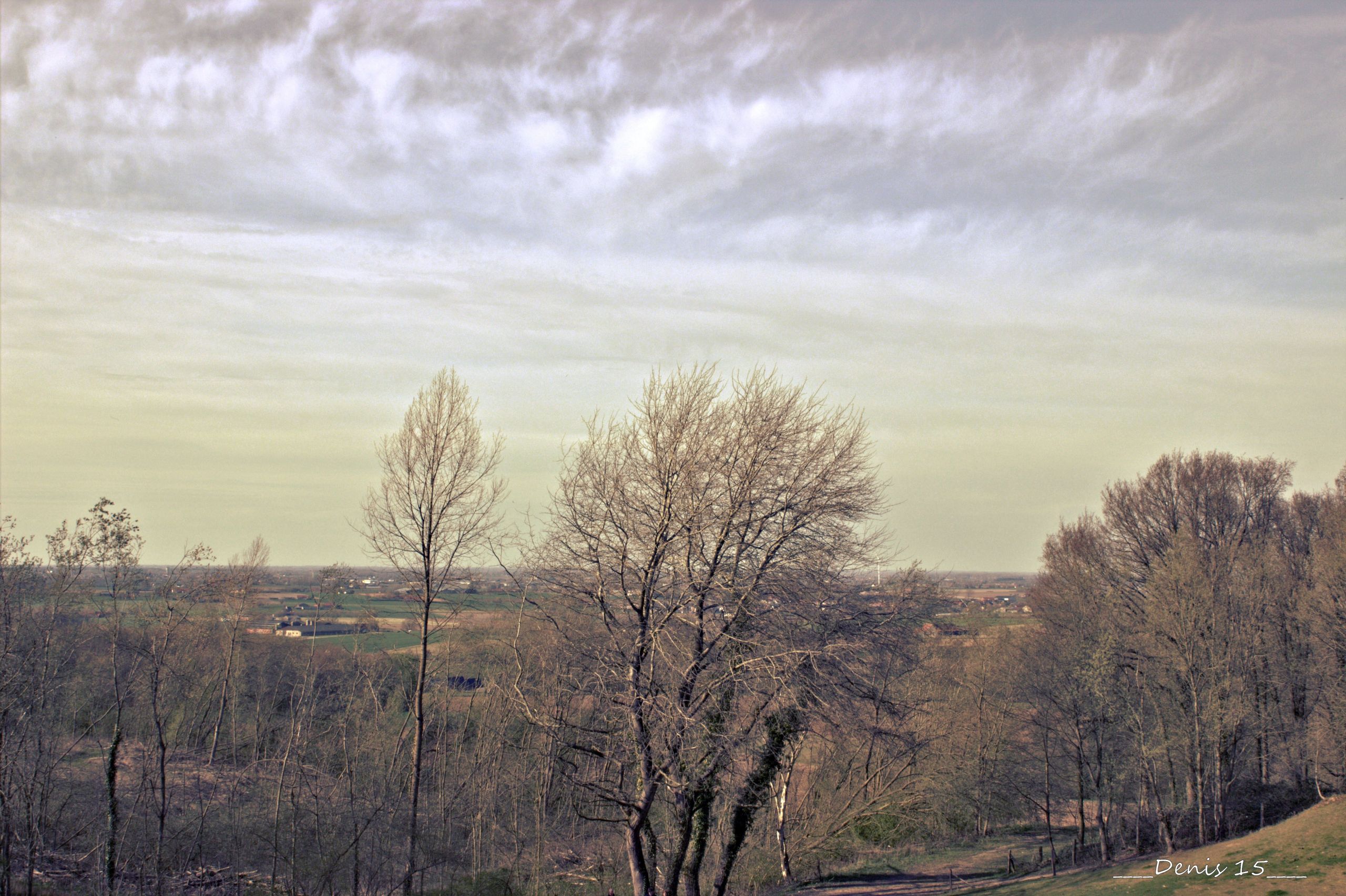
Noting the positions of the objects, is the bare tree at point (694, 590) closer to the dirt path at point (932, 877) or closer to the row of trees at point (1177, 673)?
the dirt path at point (932, 877)

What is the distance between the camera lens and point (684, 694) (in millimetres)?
12484

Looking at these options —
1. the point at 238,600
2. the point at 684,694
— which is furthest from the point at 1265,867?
the point at 238,600

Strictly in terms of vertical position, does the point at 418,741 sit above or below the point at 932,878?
above

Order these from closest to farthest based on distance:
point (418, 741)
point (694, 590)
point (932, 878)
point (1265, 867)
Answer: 1. point (694, 590)
2. point (418, 741)
3. point (1265, 867)
4. point (932, 878)

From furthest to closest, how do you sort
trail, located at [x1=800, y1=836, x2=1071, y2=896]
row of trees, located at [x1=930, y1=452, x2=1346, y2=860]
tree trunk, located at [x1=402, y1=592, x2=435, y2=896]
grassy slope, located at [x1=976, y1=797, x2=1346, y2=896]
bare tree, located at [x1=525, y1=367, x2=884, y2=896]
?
row of trees, located at [x1=930, y1=452, x2=1346, y2=860] → trail, located at [x1=800, y1=836, x2=1071, y2=896] → grassy slope, located at [x1=976, y1=797, x2=1346, y2=896] → tree trunk, located at [x1=402, y1=592, x2=435, y2=896] → bare tree, located at [x1=525, y1=367, x2=884, y2=896]

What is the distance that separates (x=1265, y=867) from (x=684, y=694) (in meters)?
17.9

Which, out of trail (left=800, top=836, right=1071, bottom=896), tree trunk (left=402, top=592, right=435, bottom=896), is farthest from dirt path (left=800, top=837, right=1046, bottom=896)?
tree trunk (left=402, top=592, right=435, bottom=896)

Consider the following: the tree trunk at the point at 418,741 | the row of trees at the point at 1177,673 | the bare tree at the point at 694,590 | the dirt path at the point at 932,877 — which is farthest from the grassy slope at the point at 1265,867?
the tree trunk at the point at 418,741

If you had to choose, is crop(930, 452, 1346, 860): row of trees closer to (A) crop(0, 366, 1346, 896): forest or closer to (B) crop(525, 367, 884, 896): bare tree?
(A) crop(0, 366, 1346, 896): forest

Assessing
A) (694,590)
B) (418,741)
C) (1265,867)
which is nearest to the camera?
(694,590)

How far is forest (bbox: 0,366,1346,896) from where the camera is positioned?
12711 mm

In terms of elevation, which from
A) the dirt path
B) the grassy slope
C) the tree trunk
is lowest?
the dirt path

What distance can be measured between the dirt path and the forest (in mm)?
1681

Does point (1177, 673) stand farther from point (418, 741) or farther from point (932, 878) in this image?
point (418, 741)
